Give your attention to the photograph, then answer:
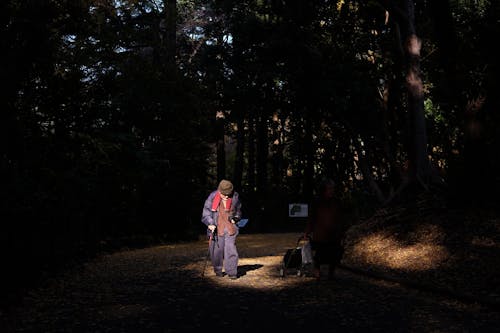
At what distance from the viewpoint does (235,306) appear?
8438mm

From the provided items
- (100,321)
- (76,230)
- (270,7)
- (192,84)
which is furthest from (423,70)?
(100,321)

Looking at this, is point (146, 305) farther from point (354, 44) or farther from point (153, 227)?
point (354, 44)

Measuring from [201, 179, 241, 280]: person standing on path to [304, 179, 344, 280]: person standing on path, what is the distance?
1.57 m

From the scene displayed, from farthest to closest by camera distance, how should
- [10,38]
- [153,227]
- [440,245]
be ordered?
1. [153,227]
2. [440,245]
3. [10,38]

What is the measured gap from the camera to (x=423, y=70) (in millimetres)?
24609

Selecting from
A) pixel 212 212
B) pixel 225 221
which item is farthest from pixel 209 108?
pixel 225 221

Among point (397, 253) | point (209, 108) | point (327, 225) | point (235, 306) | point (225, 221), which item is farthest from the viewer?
point (209, 108)

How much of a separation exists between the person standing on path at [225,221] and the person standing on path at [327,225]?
5.16 feet

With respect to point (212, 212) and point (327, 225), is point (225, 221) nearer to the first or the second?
point (212, 212)

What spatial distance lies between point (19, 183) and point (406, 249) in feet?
26.8

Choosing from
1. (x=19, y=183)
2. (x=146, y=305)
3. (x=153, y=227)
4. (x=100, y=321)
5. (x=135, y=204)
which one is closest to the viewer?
(x=100, y=321)

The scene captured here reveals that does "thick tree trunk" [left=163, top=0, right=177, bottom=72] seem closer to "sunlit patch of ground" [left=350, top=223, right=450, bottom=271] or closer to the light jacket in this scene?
"sunlit patch of ground" [left=350, top=223, right=450, bottom=271]

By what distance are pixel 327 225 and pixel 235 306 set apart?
110 inches

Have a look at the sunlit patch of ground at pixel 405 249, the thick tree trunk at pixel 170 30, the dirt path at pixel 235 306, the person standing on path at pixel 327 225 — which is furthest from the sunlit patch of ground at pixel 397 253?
the thick tree trunk at pixel 170 30
